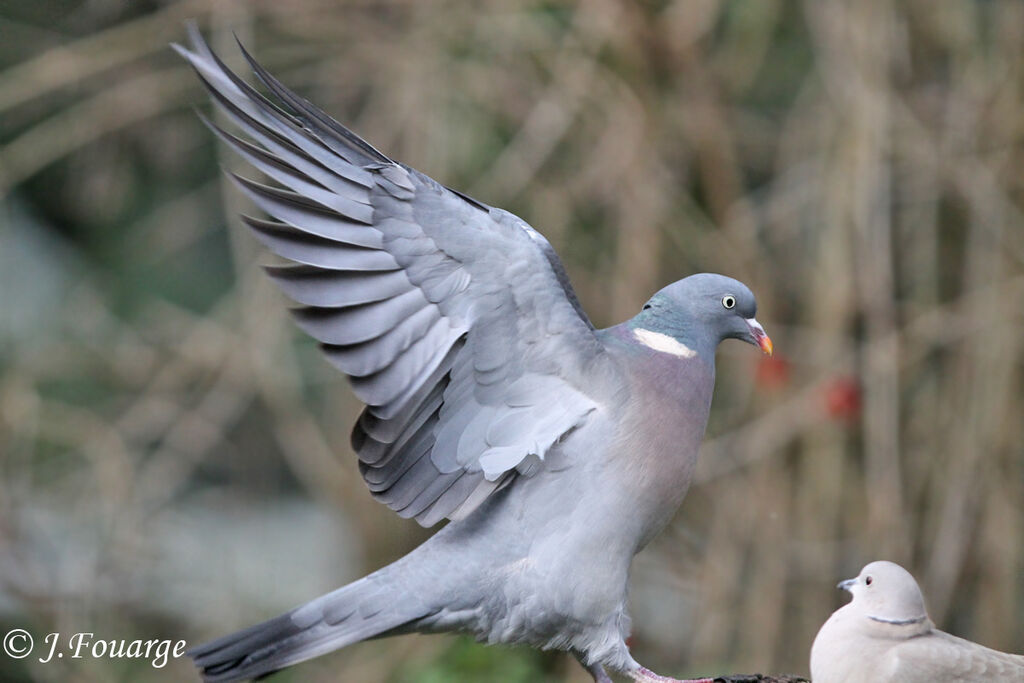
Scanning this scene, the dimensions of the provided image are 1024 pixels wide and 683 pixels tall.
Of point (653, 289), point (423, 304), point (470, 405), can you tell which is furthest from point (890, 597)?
point (653, 289)

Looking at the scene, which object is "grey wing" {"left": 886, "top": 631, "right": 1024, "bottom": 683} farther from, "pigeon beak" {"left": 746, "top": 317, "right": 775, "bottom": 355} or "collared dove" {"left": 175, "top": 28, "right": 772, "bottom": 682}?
"pigeon beak" {"left": 746, "top": 317, "right": 775, "bottom": 355}

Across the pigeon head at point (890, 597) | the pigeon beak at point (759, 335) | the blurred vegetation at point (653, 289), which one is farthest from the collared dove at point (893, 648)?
the blurred vegetation at point (653, 289)

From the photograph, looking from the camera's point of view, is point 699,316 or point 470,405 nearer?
point 470,405

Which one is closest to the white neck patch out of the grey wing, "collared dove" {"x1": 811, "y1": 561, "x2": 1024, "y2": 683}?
"collared dove" {"x1": 811, "y1": 561, "x2": 1024, "y2": 683}

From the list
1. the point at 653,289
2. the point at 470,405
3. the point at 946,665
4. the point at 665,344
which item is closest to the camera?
the point at 946,665

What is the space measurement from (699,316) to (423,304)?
0.65 metres

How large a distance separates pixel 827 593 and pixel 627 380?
2.22 m

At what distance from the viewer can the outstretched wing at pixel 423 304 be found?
228 centimetres

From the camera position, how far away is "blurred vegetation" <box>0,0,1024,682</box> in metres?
4.22

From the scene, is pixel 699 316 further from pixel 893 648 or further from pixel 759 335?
pixel 893 648

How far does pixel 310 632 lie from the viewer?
2439mm

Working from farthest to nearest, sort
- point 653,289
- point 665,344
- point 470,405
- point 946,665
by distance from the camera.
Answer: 1. point 653,289
2. point 665,344
3. point 470,405
4. point 946,665

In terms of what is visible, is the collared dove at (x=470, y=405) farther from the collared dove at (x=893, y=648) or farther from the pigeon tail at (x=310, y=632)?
the collared dove at (x=893, y=648)

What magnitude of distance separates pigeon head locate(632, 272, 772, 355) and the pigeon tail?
79cm
